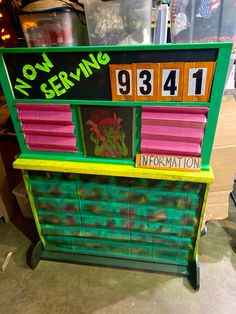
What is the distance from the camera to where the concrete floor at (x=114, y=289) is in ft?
4.22

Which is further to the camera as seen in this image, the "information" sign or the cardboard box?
the cardboard box

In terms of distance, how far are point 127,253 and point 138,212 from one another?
34 centimetres

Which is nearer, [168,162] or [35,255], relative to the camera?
[168,162]

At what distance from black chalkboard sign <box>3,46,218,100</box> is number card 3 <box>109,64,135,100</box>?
17 mm

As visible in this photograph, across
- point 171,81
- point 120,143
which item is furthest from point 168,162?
point 171,81

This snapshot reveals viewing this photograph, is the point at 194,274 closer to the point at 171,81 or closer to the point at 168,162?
the point at 168,162

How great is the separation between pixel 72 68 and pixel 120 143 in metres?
0.37

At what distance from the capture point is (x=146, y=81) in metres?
0.94

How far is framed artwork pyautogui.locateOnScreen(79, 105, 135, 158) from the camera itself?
1.05 metres

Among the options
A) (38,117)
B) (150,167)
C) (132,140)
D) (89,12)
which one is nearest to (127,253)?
(150,167)

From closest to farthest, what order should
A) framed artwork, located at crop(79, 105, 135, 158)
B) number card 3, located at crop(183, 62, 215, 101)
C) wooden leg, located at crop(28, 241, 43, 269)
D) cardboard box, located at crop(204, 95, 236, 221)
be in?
number card 3, located at crop(183, 62, 215, 101) < framed artwork, located at crop(79, 105, 135, 158) < cardboard box, located at crop(204, 95, 236, 221) < wooden leg, located at crop(28, 241, 43, 269)

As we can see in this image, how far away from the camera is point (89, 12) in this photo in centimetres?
96

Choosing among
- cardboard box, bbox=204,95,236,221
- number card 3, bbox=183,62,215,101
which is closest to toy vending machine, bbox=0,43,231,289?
number card 3, bbox=183,62,215,101

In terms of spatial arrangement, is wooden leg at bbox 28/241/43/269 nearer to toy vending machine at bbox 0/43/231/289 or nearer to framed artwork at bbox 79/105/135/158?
toy vending machine at bbox 0/43/231/289
